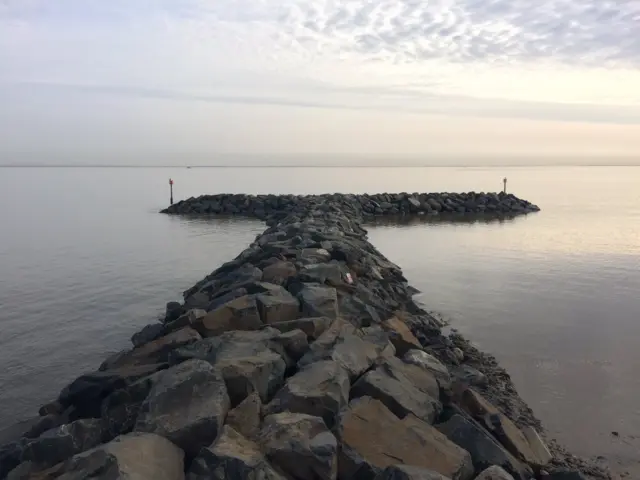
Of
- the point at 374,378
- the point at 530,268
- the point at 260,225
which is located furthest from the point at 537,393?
the point at 260,225

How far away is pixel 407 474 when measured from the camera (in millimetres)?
3619

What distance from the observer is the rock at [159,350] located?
19.9 ft

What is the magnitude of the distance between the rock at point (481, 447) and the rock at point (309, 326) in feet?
6.34

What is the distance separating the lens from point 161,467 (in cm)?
363

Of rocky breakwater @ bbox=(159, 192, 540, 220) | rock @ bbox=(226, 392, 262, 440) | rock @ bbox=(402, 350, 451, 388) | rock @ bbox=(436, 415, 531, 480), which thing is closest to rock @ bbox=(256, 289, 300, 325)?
rock @ bbox=(402, 350, 451, 388)

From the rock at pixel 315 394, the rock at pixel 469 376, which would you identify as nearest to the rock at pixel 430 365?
the rock at pixel 469 376

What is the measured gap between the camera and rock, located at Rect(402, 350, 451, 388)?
6018 millimetres

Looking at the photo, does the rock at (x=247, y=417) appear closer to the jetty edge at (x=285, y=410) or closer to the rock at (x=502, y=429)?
the jetty edge at (x=285, y=410)

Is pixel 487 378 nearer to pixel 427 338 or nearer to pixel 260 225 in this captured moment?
pixel 427 338

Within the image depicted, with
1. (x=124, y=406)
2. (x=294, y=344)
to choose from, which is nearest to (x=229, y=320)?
(x=294, y=344)

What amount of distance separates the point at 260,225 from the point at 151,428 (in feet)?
73.8

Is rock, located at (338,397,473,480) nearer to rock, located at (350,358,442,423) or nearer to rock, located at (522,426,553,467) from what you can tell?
rock, located at (350,358,442,423)

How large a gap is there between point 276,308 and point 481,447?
3.18 metres

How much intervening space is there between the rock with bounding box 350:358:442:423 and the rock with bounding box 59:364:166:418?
2.09 meters
